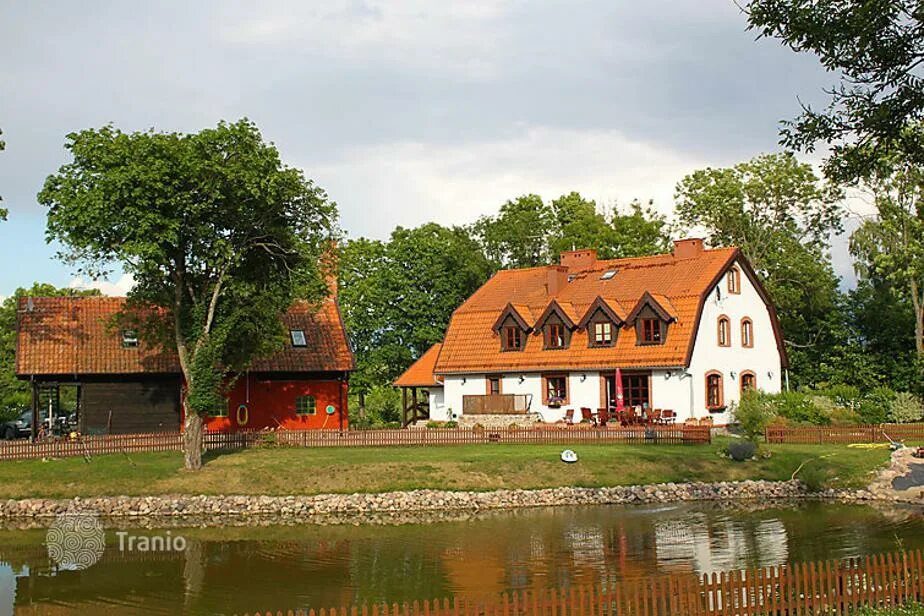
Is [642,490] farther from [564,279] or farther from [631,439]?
[564,279]

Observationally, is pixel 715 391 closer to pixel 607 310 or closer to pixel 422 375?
pixel 607 310

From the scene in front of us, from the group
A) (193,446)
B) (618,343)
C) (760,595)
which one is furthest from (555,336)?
(760,595)

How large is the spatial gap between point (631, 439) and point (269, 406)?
53.2ft

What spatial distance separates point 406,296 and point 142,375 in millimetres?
23250

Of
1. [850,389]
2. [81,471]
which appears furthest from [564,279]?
[81,471]

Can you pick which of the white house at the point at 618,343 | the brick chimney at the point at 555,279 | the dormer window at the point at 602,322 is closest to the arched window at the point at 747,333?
the white house at the point at 618,343

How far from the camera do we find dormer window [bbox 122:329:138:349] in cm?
4134

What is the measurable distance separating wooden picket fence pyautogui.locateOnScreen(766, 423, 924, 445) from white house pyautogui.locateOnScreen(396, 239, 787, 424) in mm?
5811

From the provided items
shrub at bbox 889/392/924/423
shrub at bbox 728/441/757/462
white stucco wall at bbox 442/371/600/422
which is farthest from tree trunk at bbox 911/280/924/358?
shrub at bbox 728/441/757/462

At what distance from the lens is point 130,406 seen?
40781mm

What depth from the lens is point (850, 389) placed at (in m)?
44.9

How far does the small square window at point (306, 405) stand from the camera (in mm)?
43375

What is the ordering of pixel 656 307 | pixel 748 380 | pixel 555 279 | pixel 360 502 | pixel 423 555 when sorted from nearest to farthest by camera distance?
pixel 423 555 < pixel 360 502 < pixel 656 307 < pixel 748 380 < pixel 555 279

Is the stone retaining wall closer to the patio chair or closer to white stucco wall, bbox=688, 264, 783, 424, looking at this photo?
the patio chair
